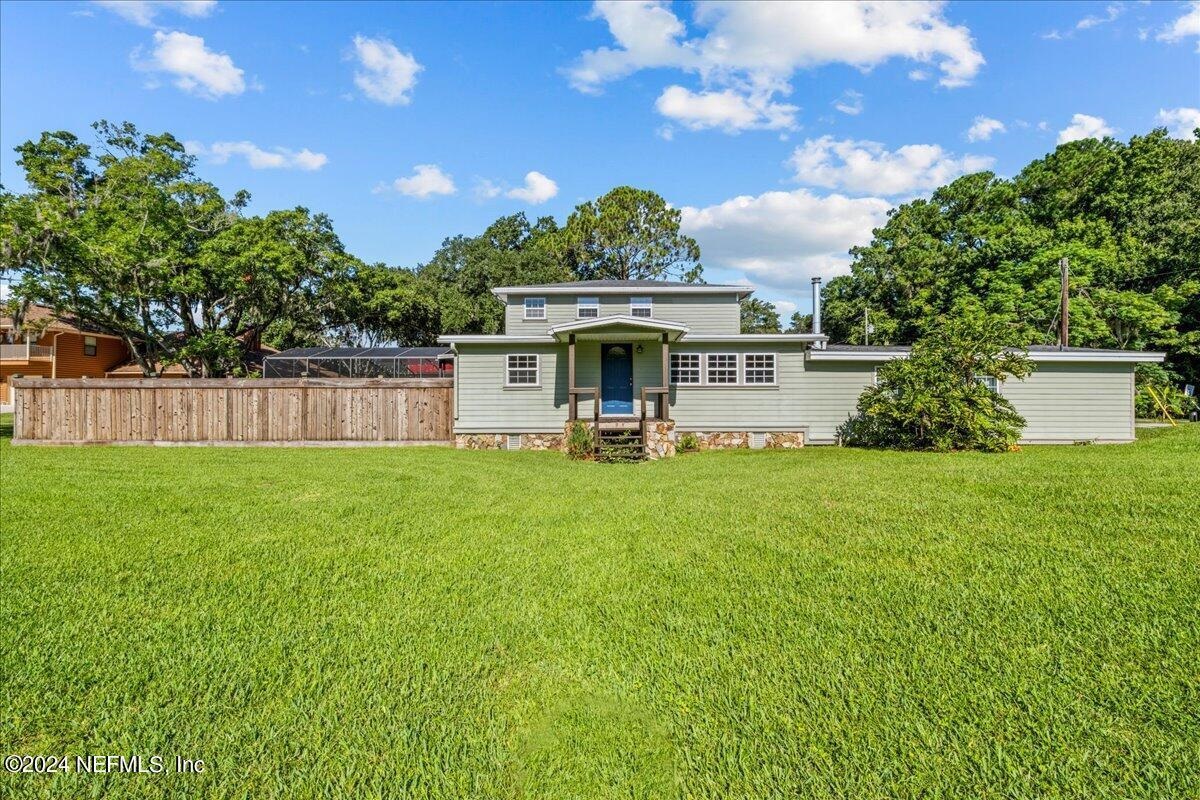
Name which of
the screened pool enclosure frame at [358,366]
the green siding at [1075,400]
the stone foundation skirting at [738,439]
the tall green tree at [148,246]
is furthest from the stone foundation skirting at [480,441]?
the green siding at [1075,400]

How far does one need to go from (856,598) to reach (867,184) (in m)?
23.9

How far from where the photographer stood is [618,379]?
14.0m

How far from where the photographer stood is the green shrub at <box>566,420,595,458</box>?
12289mm

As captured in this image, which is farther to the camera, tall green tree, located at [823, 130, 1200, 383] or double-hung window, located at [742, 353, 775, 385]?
tall green tree, located at [823, 130, 1200, 383]

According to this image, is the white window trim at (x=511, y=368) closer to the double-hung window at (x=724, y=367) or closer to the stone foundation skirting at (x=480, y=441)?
the stone foundation skirting at (x=480, y=441)

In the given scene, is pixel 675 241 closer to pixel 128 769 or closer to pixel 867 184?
pixel 867 184

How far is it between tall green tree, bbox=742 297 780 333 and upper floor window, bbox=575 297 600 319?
3305 centimetres

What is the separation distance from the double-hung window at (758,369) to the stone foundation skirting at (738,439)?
135cm

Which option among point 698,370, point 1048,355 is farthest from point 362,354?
point 1048,355

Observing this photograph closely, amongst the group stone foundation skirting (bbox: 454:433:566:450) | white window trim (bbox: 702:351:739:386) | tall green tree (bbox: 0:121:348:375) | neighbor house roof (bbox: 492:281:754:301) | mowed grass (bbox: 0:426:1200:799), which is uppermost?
tall green tree (bbox: 0:121:348:375)

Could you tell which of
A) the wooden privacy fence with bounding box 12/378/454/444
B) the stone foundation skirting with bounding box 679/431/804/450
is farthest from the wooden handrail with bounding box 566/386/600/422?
the wooden privacy fence with bounding box 12/378/454/444

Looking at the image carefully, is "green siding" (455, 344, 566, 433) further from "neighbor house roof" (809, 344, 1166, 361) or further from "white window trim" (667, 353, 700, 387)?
"neighbor house roof" (809, 344, 1166, 361)

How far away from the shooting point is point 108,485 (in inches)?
298

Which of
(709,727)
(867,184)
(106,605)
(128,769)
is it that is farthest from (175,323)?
(867,184)
